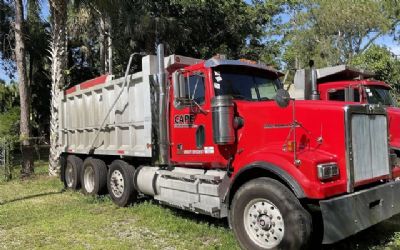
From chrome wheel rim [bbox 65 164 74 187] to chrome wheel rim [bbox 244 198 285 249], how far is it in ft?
24.6

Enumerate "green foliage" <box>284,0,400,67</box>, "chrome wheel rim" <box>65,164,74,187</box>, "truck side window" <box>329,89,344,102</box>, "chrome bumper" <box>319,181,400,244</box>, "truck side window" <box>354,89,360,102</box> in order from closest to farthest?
"chrome bumper" <box>319,181,400,244</box> → "truck side window" <box>354,89,360,102</box> → "truck side window" <box>329,89,344,102</box> → "chrome wheel rim" <box>65,164,74,187</box> → "green foliage" <box>284,0,400,67</box>

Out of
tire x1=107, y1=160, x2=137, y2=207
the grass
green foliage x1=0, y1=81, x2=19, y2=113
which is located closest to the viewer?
the grass

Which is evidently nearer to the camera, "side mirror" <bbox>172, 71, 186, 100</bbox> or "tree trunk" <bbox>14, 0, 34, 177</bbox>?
"side mirror" <bbox>172, 71, 186, 100</bbox>

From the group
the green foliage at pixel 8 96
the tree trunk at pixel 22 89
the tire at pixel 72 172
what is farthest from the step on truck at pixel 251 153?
the green foliage at pixel 8 96

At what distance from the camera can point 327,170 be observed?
552 centimetres

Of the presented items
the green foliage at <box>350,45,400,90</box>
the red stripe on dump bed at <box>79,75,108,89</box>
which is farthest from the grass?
the green foliage at <box>350,45,400,90</box>

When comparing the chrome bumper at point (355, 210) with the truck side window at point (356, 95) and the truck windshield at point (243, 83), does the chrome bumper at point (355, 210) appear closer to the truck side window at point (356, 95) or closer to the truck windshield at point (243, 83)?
the truck windshield at point (243, 83)

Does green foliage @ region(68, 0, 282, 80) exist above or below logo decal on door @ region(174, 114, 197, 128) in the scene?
above

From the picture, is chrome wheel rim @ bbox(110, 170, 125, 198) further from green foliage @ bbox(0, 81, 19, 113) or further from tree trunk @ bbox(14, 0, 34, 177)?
green foliage @ bbox(0, 81, 19, 113)

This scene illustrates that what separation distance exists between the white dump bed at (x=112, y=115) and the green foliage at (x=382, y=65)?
1705 cm

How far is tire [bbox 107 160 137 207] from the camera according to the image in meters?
9.59

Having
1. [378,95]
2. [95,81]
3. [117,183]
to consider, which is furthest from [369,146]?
[95,81]

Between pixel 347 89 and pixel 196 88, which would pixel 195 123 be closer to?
pixel 196 88

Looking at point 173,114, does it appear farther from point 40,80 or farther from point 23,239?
point 40,80
